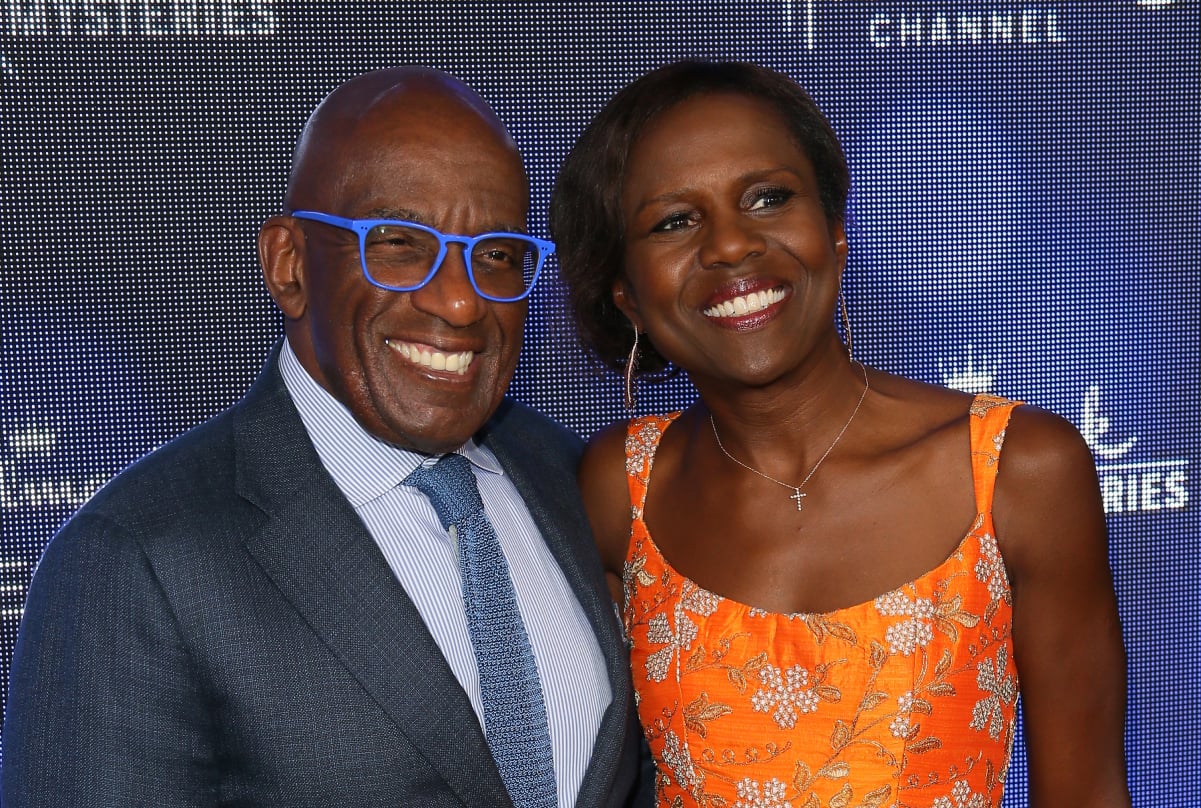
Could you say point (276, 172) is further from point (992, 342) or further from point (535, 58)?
point (992, 342)

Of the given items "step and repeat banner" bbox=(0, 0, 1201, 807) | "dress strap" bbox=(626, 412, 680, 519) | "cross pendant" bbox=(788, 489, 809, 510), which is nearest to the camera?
"cross pendant" bbox=(788, 489, 809, 510)

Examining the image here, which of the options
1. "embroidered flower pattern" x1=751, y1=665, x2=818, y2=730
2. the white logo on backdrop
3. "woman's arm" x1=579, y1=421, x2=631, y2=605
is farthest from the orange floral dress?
the white logo on backdrop

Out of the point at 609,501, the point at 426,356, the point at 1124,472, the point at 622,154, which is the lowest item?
the point at 1124,472

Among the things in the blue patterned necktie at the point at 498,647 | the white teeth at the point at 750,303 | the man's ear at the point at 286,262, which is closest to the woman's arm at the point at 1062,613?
the white teeth at the point at 750,303

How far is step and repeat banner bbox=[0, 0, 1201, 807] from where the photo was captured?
8.39ft

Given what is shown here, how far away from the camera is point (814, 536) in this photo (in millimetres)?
1864

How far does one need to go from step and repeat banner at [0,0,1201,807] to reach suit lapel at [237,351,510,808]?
33.9 inches

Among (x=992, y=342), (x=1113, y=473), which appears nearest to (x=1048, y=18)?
(x=992, y=342)

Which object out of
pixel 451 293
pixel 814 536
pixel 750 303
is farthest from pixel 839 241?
pixel 451 293

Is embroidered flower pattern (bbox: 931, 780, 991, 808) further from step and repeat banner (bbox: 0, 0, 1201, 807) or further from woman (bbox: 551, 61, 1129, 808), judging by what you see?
step and repeat banner (bbox: 0, 0, 1201, 807)

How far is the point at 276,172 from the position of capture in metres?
2.63

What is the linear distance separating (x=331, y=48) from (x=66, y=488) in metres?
1.20

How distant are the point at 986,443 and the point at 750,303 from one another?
0.44 m

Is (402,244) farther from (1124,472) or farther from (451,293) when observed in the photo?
(1124,472)
